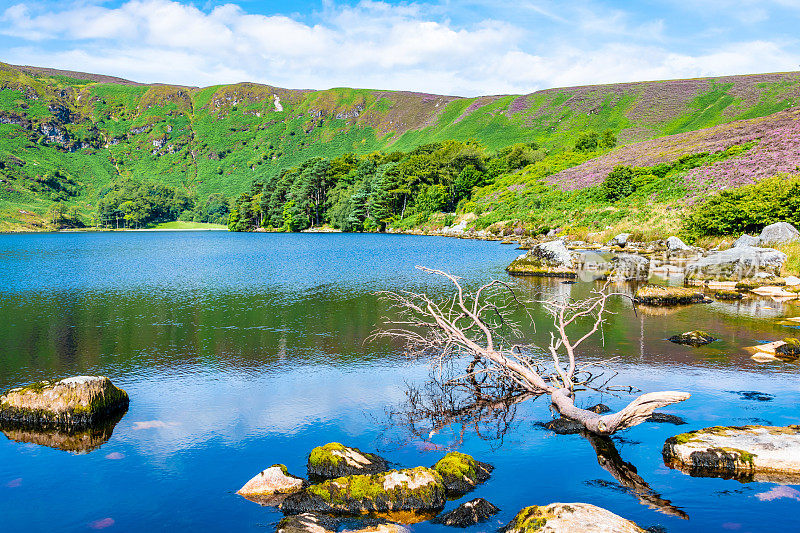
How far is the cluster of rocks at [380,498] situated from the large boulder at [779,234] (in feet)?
118

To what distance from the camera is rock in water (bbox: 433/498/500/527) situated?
8.49 metres

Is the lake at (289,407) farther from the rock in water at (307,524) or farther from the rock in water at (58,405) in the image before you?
the rock in water at (58,405)

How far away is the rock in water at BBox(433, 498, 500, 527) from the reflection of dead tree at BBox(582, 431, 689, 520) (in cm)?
281

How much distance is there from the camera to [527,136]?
559 feet

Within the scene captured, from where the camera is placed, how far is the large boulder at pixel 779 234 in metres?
35.9

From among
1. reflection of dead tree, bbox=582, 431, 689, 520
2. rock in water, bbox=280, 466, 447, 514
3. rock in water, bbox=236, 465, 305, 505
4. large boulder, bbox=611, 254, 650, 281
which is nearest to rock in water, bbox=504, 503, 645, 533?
rock in water, bbox=280, 466, 447, 514

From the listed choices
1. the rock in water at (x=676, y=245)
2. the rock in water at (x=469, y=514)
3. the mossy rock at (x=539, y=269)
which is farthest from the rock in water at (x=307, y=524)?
the rock in water at (x=676, y=245)

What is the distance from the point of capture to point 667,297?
→ 2809cm

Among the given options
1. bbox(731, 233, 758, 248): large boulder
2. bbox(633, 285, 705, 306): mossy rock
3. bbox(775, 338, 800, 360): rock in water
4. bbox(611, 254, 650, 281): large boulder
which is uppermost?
→ bbox(731, 233, 758, 248): large boulder

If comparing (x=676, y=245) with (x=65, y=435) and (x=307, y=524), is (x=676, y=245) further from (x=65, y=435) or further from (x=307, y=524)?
(x=65, y=435)

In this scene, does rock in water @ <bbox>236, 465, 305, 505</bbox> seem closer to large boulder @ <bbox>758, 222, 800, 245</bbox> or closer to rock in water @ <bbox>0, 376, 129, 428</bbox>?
rock in water @ <bbox>0, 376, 129, 428</bbox>

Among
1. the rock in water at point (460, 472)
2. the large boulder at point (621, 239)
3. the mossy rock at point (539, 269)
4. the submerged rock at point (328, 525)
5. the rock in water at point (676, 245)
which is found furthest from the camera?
the large boulder at point (621, 239)

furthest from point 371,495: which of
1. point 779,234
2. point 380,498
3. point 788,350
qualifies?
point 779,234

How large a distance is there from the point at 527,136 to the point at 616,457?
170 meters
